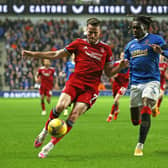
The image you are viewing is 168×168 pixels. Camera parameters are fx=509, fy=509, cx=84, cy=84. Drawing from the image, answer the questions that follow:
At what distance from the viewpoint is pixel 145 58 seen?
894 cm

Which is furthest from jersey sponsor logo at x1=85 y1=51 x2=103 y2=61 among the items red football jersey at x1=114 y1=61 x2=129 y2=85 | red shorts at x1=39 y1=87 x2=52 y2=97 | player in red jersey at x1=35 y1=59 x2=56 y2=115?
red shorts at x1=39 y1=87 x2=52 y2=97

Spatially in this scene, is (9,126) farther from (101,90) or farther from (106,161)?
(101,90)

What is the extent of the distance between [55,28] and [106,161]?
126ft

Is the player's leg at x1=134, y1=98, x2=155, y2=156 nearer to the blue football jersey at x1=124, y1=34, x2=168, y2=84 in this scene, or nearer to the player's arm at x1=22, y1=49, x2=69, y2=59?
the blue football jersey at x1=124, y1=34, x2=168, y2=84

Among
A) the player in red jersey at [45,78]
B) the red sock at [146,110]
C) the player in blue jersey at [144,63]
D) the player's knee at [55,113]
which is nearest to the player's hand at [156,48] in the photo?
the player in blue jersey at [144,63]

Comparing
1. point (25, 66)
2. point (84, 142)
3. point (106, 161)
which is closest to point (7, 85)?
point (25, 66)

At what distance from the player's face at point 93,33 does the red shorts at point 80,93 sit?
0.82 metres

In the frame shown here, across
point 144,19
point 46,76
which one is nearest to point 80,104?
point 144,19

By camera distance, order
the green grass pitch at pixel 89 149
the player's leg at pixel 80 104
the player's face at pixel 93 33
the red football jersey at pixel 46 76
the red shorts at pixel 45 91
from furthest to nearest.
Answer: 1. the red football jersey at pixel 46 76
2. the red shorts at pixel 45 91
3. the player's face at pixel 93 33
4. the player's leg at pixel 80 104
5. the green grass pitch at pixel 89 149

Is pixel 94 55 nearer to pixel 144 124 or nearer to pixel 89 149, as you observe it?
pixel 144 124

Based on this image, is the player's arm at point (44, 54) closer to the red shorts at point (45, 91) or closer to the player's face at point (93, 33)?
the player's face at point (93, 33)

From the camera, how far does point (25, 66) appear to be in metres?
40.7

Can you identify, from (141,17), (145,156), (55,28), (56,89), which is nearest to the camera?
(145,156)

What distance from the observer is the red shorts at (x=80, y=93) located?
8.48 m
